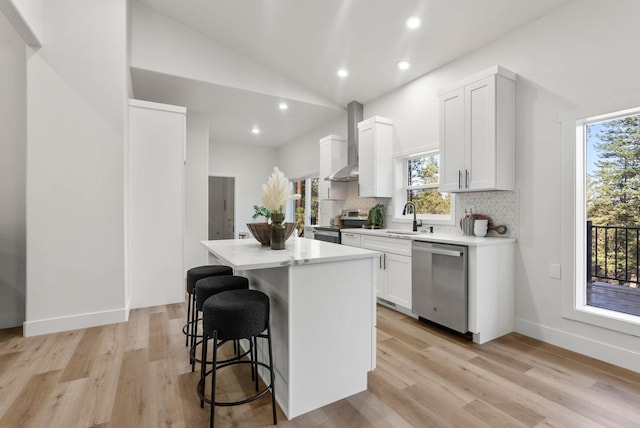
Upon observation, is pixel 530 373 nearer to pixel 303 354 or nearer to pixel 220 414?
pixel 303 354

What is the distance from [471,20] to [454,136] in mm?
1086

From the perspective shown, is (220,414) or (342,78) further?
(342,78)

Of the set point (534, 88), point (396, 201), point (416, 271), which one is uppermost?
point (534, 88)

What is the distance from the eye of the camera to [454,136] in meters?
3.17

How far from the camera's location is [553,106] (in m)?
2.70

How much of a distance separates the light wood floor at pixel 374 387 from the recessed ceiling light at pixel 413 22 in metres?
3.10

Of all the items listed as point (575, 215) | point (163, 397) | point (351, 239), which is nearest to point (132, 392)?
point (163, 397)

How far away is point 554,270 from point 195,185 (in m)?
4.88

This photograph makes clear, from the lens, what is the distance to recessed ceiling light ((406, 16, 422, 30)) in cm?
309

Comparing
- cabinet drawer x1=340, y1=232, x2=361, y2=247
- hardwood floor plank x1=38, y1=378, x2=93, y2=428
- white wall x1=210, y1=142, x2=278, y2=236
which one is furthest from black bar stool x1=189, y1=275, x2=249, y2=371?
white wall x1=210, y1=142, x2=278, y2=236

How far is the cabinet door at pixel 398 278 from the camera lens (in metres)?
3.31

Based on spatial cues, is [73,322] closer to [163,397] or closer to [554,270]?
[163,397]

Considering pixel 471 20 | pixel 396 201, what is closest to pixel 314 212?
pixel 396 201

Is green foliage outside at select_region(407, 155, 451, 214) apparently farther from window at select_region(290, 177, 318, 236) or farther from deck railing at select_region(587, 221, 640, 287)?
window at select_region(290, 177, 318, 236)
